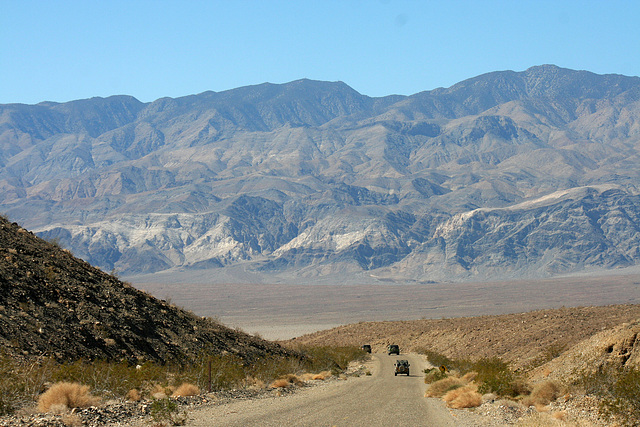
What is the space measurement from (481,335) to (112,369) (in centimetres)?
3480

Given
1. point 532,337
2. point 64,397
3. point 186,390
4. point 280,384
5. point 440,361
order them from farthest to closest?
point 440,361 < point 532,337 < point 280,384 < point 186,390 < point 64,397

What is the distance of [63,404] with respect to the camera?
15688mm

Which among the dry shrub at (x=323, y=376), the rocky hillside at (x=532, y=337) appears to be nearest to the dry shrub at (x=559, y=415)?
the rocky hillside at (x=532, y=337)

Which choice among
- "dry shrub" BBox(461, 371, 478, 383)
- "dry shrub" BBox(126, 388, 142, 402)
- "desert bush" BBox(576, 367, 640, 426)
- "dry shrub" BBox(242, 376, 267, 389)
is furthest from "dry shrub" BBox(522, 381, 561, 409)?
"dry shrub" BBox(126, 388, 142, 402)

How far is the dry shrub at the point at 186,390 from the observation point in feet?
68.0

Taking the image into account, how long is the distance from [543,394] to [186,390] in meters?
11.0

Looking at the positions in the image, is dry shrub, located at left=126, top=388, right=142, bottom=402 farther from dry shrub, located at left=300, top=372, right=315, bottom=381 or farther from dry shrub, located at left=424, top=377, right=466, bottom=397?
dry shrub, located at left=300, top=372, right=315, bottom=381

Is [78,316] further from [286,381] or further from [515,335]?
[515,335]

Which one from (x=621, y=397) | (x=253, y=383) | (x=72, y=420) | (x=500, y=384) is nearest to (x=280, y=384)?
(x=253, y=383)

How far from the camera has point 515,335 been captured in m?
42.9

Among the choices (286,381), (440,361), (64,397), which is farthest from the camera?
(440,361)

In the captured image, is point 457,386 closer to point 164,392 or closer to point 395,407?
point 395,407

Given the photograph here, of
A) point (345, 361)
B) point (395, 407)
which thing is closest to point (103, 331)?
point (395, 407)

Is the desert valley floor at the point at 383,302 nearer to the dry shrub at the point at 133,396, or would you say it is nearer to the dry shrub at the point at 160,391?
the dry shrub at the point at 160,391
